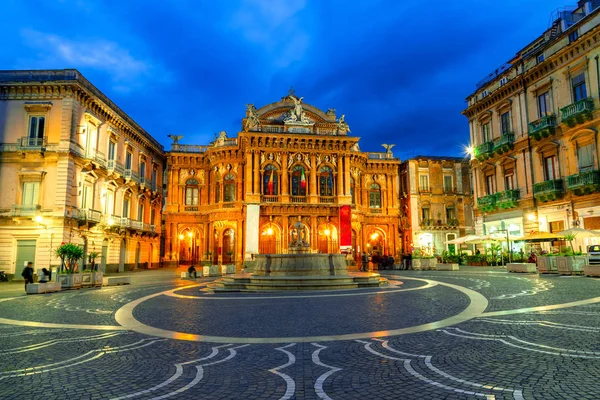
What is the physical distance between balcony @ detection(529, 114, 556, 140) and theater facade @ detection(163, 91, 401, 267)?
16885mm

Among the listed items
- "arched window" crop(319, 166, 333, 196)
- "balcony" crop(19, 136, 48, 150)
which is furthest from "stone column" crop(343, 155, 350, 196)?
"balcony" crop(19, 136, 48, 150)

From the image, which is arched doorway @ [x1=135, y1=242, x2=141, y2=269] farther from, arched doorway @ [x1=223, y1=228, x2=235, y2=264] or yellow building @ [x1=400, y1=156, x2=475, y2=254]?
yellow building @ [x1=400, y1=156, x2=475, y2=254]

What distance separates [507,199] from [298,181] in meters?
18.8

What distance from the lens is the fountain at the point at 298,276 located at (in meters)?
16.2

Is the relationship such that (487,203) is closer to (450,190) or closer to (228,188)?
(450,190)

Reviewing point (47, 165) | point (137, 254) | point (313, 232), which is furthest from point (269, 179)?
point (47, 165)

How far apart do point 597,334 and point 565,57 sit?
23935 mm

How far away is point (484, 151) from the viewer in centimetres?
3103

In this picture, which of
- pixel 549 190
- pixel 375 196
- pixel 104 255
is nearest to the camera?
pixel 549 190

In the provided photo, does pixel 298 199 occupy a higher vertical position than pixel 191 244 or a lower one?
higher

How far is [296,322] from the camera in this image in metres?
8.54

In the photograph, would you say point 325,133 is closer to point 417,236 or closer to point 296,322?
point 417,236

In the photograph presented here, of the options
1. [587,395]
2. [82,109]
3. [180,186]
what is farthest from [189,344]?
[180,186]

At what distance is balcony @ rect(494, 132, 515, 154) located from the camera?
93.9ft
